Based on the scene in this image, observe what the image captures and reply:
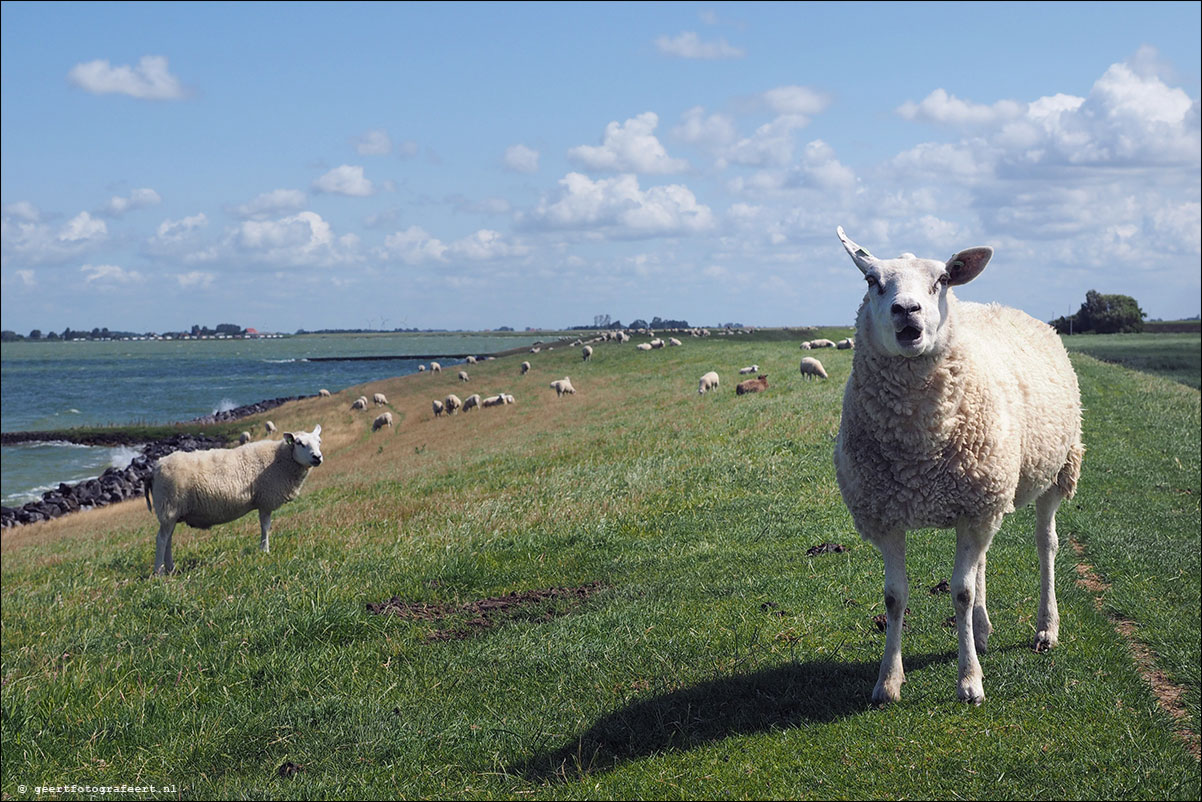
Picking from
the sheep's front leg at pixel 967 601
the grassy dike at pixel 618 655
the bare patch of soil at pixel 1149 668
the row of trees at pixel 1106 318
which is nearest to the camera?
the grassy dike at pixel 618 655

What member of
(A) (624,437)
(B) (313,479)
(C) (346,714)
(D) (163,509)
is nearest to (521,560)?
(C) (346,714)

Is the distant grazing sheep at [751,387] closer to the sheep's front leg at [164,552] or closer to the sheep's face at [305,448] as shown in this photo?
the sheep's face at [305,448]

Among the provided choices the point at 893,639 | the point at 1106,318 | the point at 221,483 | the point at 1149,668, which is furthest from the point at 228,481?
the point at 1106,318

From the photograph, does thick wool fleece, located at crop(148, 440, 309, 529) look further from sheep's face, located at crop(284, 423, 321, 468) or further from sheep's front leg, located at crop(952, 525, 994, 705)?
sheep's front leg, located at crop(952, 525, 994, 705)

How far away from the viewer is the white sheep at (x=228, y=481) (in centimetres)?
1622

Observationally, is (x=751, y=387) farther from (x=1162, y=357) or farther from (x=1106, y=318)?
(x=1106, y=318)

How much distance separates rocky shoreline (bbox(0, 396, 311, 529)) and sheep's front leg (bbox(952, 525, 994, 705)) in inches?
1014

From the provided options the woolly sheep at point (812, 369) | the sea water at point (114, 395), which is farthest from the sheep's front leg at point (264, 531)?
the sea water at point (114, 395)

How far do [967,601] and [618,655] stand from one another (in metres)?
2.98

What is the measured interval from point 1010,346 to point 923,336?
225 cm

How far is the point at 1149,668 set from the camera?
284 inches

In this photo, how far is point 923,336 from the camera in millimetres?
6234

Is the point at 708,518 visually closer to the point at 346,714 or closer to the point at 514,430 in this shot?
the point at 346,714

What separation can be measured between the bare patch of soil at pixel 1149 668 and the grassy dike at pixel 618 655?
7cm
